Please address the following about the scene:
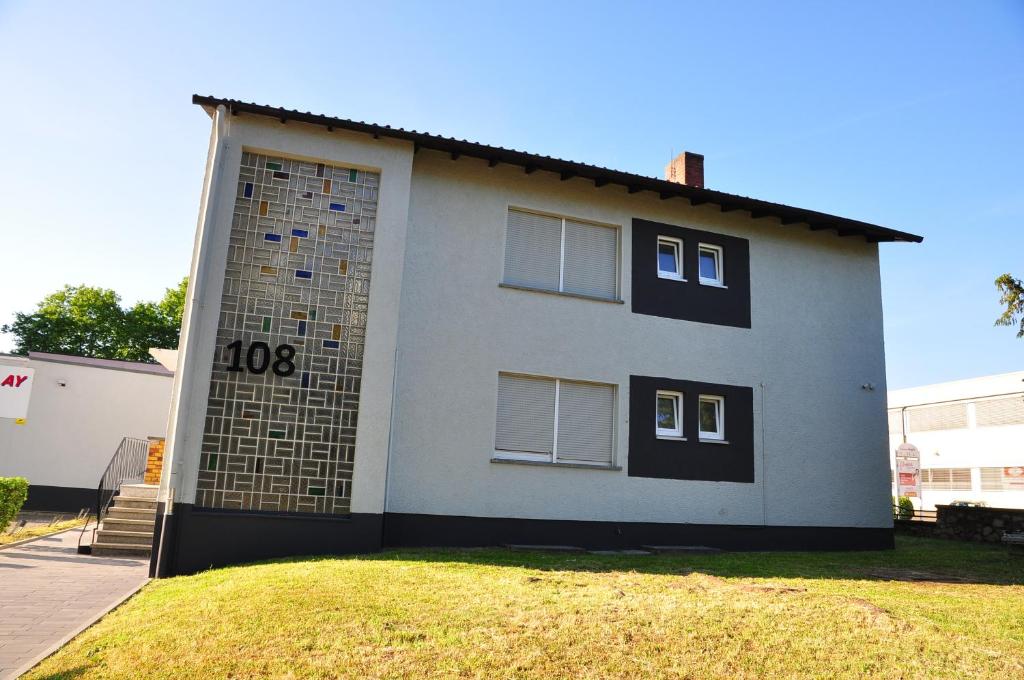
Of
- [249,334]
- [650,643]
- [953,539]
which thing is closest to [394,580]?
[650,643]

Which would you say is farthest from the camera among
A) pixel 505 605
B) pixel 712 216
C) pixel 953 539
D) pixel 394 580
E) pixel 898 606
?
pixel 953 539

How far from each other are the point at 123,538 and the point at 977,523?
56.2 ft

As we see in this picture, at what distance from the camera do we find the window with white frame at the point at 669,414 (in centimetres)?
1273

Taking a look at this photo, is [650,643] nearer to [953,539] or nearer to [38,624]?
[38,624]

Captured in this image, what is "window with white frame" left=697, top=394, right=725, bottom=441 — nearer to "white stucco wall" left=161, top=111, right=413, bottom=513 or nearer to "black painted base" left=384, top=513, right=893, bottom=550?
"black painted base" left=384, top=513, right=893, bottom=550

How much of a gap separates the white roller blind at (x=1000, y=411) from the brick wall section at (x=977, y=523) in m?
20.7

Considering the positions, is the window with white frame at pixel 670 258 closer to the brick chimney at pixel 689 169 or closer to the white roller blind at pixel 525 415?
the brick chimney at pixel 689 169

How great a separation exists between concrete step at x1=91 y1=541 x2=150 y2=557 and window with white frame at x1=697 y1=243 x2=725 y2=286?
427 inches

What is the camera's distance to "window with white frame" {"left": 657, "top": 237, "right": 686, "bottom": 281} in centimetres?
1336

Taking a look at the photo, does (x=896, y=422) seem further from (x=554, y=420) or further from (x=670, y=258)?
(x=554, y=420)

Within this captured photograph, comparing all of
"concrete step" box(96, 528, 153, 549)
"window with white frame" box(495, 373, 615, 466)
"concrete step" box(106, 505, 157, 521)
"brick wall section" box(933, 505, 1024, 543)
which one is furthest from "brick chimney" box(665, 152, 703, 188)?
Result: "concrete step" box(96, 528, 153, 549)

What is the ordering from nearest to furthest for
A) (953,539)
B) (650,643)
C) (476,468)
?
(650,643), (476,468), (953,539)

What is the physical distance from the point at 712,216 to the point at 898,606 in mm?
8272

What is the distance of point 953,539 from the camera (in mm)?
16359
